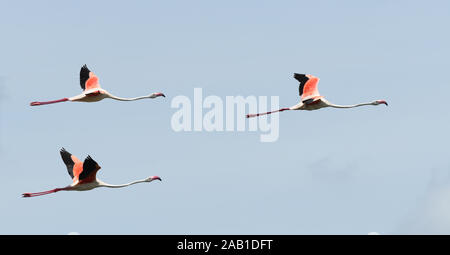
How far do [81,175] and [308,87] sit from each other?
13.2 m

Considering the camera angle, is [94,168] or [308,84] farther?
[308,84]

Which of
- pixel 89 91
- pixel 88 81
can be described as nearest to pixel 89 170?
pixel 89 91

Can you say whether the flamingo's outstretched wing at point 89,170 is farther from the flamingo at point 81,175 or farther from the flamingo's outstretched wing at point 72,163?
the flamingo's outstretched wing at point 72,163

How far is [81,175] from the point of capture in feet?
240

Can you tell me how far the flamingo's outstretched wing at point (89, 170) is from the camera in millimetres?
70500

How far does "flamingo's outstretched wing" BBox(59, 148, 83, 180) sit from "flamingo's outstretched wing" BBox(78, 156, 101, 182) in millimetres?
1579
